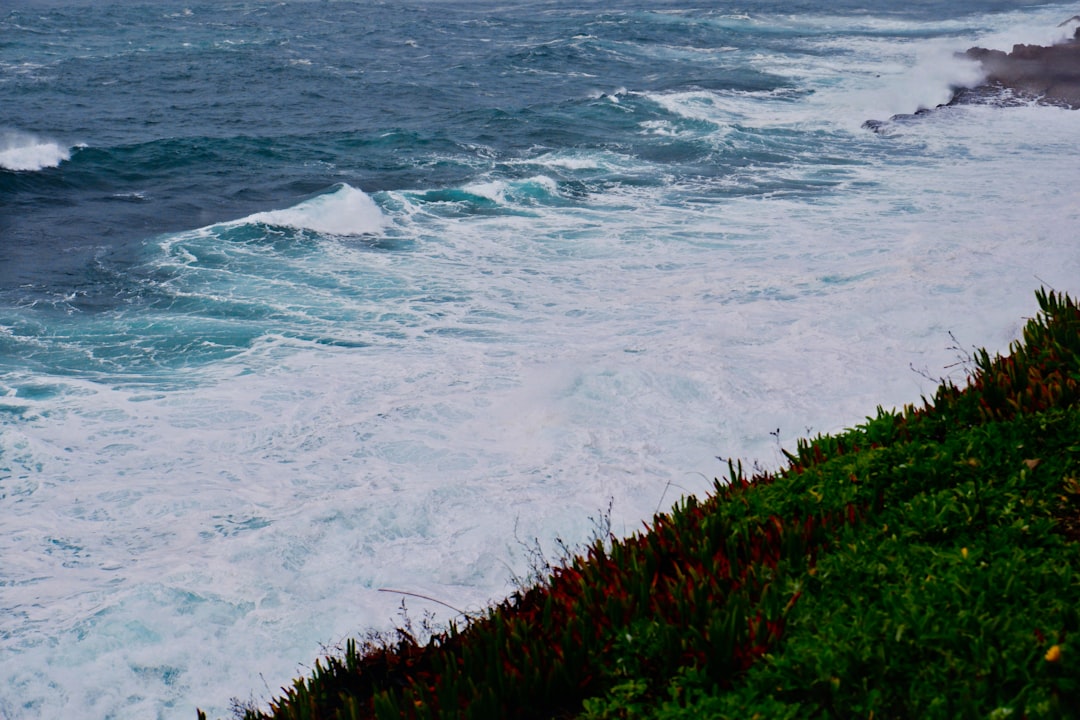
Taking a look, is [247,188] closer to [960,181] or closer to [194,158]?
[194,158]

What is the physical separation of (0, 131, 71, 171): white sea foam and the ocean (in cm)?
17

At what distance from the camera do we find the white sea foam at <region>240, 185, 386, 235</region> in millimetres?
18062

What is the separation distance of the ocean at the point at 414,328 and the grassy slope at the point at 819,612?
96 cm

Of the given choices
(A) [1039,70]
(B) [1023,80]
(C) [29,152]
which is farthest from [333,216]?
(A) [1039,70]

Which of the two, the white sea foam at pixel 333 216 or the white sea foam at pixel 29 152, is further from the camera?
the white sea foam at pixel 29 152

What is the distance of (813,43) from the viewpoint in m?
48.7

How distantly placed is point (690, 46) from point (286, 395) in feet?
136

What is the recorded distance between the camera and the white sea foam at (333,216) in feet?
59.3

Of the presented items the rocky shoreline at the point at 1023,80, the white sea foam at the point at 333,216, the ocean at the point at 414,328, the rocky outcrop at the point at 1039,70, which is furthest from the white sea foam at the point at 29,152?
the rocky outcrop at the point at 1039,70

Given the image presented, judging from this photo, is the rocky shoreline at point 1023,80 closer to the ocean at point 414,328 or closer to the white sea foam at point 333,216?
the ocean at point 414,328

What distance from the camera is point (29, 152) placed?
2483 centimetres

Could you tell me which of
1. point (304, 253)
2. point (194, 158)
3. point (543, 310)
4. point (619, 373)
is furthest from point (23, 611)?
point (194, 158)

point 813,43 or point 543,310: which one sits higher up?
point 813,43

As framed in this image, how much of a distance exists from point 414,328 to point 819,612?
9315mm
